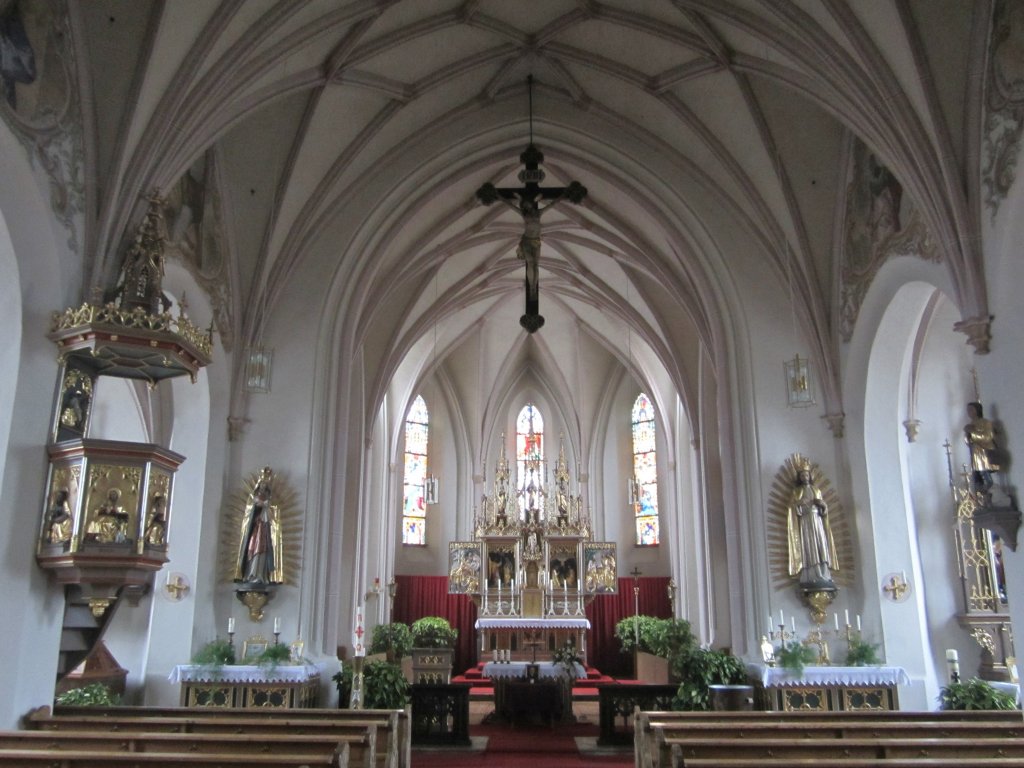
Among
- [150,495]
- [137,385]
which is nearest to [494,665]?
[137,385]

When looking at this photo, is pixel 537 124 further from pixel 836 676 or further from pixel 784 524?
pixel 836 676

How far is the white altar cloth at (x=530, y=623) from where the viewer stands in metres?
21.6

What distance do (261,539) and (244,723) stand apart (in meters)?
5.37

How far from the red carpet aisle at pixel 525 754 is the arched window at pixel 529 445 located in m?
11.5

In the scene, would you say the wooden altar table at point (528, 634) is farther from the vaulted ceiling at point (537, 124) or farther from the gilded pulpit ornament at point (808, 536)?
the gilded pulpit ornament at point (808, 536)

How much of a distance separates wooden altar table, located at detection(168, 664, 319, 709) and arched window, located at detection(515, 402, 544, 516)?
14551mm

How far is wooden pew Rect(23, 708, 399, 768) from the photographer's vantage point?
7.75 m

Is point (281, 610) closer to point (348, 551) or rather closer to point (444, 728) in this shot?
point (444, 728)

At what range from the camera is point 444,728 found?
13977mm

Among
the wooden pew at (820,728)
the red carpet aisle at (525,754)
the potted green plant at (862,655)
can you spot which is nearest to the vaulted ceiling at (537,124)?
the potted green plant at (862,655)

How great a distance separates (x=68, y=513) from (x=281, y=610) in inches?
185

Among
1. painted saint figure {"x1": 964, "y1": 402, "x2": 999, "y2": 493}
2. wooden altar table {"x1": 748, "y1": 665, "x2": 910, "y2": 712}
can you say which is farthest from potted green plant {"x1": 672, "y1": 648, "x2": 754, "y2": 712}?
painted saint figure {"x1": 964, "y1": 402, "x2": 999, "y2": 493}

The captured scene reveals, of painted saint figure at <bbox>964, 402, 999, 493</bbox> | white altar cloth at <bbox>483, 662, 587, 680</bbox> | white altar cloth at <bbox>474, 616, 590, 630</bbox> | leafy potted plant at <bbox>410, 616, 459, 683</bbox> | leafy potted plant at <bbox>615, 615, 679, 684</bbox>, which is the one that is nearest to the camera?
painted saint figure at <bbox>964, 402, 999, 493</bbox>

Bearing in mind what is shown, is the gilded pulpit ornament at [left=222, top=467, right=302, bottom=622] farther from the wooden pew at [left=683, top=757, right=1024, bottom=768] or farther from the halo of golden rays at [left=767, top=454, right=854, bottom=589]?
the wooden pew at [left=683, top=757, right=1024, bottom=768]
